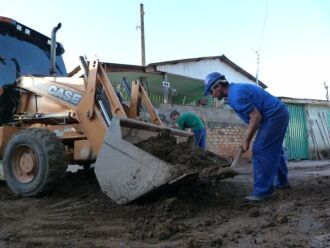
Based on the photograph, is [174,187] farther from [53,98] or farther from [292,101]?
[292,101]

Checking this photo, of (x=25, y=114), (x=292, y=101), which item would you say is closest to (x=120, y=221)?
(x=25, y=114)

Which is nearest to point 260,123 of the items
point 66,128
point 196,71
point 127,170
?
point 127,170

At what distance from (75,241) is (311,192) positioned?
9.72ft

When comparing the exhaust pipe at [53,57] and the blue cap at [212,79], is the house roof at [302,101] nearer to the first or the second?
the exhaust pipe at [53,57]

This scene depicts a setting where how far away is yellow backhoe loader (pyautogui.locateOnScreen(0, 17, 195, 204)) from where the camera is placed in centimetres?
448

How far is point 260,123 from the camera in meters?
5.00

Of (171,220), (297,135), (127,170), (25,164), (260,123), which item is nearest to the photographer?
(171,220)

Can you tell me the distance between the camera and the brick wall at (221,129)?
15.3 metres

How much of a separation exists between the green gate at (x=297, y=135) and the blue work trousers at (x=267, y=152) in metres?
14.6

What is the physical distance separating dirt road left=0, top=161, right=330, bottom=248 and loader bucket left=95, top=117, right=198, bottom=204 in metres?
0.18

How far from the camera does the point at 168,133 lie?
527cm

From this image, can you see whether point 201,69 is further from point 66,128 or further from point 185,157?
point 185,157

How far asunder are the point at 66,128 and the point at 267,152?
2.53 metres

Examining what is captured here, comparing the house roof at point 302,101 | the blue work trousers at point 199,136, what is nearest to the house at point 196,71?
the house roof at point 302,101
